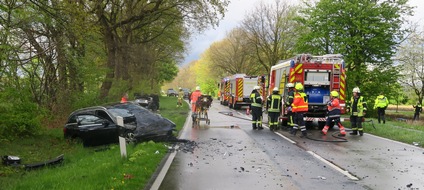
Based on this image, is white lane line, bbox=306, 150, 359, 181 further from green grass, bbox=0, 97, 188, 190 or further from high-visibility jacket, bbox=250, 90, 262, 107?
high-visibility jacket, bbox=250, 90, 262, 107

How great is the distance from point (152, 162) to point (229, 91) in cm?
2817

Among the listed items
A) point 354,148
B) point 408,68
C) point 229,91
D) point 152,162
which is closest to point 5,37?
point 152,162

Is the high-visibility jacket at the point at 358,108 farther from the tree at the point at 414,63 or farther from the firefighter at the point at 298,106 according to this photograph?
the tree at the point at 414,63

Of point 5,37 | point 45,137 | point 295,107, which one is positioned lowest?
point 45,137

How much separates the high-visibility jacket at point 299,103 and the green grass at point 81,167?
5600 millimetres

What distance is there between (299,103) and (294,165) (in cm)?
609

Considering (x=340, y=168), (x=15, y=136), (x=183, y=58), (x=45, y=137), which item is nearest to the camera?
(x=340, y=168)

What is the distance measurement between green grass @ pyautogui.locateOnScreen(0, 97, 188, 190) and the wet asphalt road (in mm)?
510

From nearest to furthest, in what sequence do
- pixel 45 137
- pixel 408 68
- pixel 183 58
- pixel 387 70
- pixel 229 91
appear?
pixel 45 137 → pixel 387 70 → pixel 229 91 → pixel 408 68 → pixel 183 58

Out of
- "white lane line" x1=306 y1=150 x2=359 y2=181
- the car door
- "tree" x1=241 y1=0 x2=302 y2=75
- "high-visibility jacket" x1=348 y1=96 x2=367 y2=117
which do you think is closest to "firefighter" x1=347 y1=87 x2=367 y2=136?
"high-visibility jacket" x1=348 y1=96 x2=367 y2=117

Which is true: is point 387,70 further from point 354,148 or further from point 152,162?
point 152,162

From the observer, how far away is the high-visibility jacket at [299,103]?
46.3 ft

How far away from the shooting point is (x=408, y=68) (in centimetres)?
4897

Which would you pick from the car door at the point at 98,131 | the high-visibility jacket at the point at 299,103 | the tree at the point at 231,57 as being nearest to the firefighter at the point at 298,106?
the high-visibility jacket at the point at 299,103
